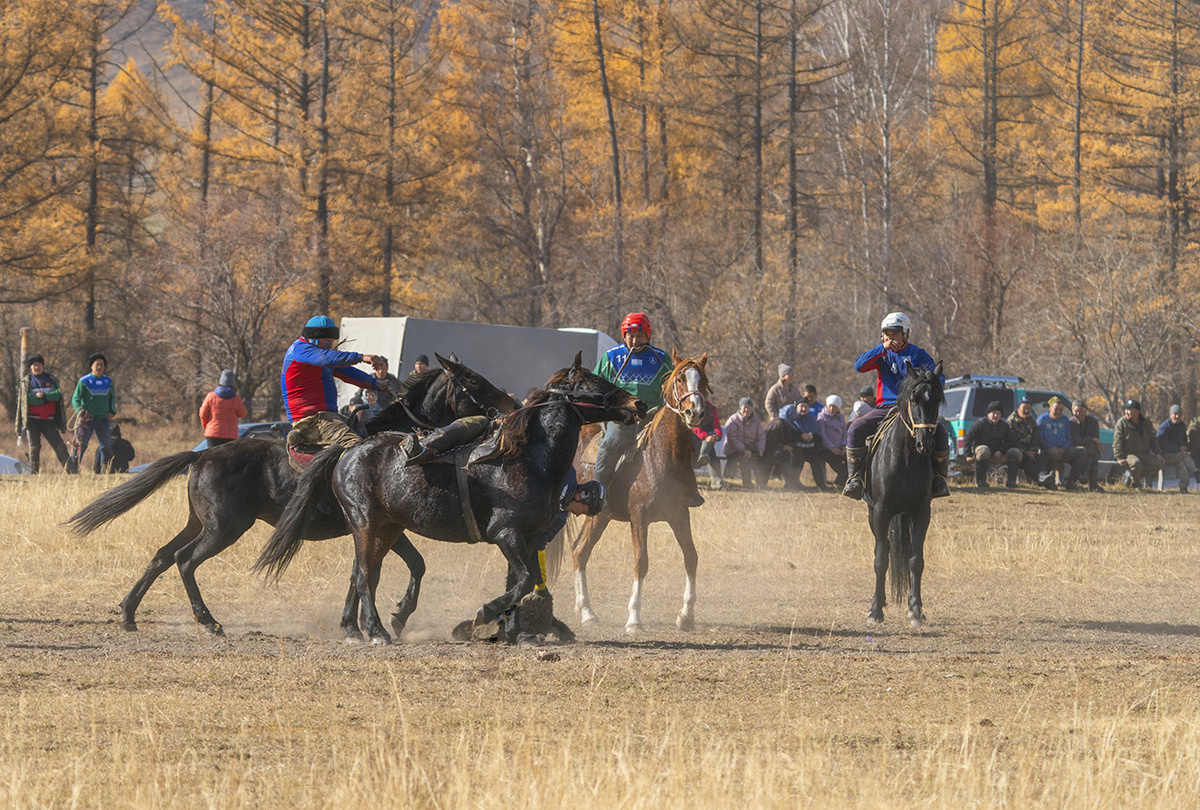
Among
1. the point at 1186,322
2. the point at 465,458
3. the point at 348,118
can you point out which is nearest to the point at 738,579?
the point at 465,458

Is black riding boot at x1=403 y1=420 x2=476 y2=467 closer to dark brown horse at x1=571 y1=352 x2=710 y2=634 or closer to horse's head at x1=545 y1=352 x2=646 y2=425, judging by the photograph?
horse's head at x1=545 y1=352 x2=646 y2=425

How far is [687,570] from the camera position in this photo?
35.1ft

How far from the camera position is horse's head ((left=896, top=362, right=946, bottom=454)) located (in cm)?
1072

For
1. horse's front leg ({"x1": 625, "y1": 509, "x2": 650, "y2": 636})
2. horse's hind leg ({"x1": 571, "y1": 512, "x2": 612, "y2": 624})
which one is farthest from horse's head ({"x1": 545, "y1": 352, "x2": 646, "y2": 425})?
horse's hind leg ({"x1": 571, "y1": 512, "x2": 612, "y2": 624})

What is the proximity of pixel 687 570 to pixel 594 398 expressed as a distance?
2184 millimetres

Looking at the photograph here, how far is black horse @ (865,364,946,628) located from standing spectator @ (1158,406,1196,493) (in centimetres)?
1603

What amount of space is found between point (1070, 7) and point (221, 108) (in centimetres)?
2510

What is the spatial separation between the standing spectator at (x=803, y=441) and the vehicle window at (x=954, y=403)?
4231mm

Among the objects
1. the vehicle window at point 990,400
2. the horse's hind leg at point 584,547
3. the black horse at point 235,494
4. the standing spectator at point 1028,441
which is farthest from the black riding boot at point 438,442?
the vehicle window at point 990,400

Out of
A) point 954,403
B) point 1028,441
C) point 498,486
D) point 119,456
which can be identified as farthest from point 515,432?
point 954,403

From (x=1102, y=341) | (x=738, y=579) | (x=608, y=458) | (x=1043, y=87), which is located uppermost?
(x=1043, y=87)

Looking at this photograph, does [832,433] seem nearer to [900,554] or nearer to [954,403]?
[954,403]

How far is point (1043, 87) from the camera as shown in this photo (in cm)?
4441

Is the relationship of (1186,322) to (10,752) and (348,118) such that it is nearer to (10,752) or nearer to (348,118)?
(348,118)
